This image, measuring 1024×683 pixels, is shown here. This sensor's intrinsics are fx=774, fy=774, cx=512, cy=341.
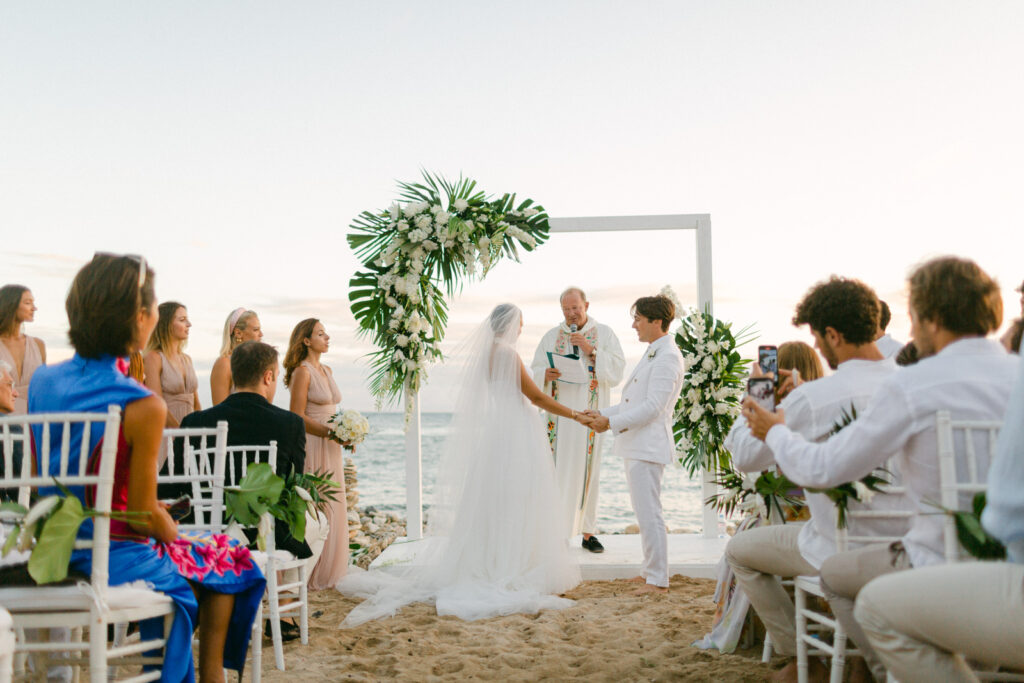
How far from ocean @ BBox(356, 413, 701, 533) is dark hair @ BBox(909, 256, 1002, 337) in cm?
1420

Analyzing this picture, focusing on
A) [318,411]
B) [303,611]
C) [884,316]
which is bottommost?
[303,611]

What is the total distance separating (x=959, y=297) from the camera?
2.25 metres

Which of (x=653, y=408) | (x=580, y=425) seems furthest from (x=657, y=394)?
(x=580, y=425)

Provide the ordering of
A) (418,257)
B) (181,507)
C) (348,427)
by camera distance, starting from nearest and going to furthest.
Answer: (181,507)
(348,427)
(418,257)

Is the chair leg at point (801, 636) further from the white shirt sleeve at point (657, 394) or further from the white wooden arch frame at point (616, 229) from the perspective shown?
the white wooden arch frame at point (616, 229)

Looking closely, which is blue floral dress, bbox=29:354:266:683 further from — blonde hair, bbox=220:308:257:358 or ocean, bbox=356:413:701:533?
ocean, bbox=356:413:701:533

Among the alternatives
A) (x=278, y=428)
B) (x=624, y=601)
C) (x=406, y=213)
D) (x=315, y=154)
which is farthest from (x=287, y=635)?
(x=315, y=154)

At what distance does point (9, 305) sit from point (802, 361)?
15.5 ft

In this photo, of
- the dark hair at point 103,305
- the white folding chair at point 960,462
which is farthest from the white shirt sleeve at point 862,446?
the dark hair at point 103,305

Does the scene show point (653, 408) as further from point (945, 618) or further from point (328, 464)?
point (945, 618)

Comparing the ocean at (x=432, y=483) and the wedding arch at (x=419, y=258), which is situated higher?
the wedding arch at (x=419, y=258)

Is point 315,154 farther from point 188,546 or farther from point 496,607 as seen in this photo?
point 188,546

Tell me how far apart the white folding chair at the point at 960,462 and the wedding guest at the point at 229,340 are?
13.8 ft

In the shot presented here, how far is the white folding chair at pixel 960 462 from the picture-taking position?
2.16 meters
